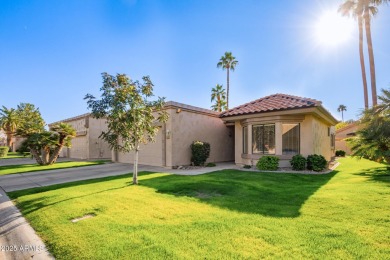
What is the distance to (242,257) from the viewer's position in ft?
10.6

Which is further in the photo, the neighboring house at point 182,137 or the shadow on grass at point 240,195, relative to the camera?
the neighboring house at point 182,137

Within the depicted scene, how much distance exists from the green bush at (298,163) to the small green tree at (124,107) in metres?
8.71

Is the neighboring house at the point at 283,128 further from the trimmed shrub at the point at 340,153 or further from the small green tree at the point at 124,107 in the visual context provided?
the trimmed shrub at the point at 340,153

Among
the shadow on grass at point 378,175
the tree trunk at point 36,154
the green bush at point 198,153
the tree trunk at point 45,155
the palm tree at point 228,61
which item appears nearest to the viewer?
the shadow on grass at point 378,175

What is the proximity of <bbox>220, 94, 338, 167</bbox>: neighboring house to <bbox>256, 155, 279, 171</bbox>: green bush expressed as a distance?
539mm

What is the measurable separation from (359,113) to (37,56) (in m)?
22.0

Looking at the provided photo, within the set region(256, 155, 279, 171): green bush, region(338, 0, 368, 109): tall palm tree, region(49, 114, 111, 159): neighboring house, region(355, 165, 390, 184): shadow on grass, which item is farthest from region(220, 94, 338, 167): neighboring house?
region(49, 114, 111, 159): neighboring house

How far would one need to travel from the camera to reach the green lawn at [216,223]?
11.2ft

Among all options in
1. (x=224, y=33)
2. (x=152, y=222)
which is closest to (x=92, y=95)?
(x=152, y=222)

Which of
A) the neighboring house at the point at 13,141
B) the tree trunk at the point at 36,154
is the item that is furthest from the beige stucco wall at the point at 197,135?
the neighboring house at the point at 13,141

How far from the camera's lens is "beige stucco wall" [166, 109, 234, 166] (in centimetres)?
1492

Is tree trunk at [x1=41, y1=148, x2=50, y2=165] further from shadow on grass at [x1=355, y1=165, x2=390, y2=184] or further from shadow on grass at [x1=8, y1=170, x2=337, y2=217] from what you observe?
shadow on grass at [x1=355, y1=165, x2=390, y2=184]

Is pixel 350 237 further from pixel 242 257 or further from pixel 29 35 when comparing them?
pixel 29 35

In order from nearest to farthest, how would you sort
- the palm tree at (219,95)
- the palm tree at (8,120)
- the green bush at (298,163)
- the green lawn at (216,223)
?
the green lawn at (216,223), the green bush at (298,163), the palm tree at (219,95), the palm tree at (8,120)
